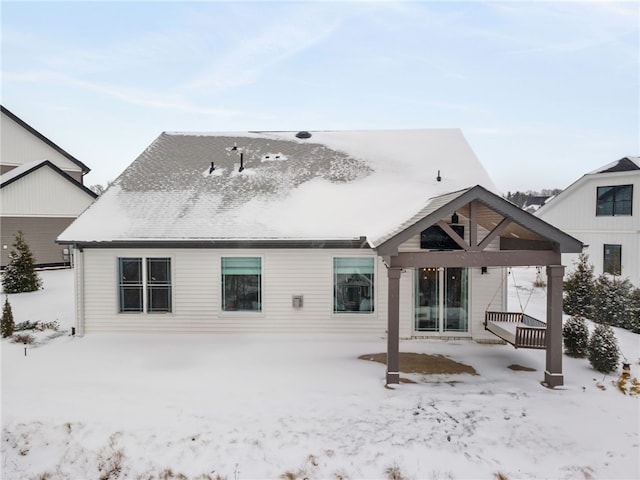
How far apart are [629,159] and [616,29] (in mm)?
7850

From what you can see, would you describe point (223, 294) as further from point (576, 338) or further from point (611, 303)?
point (611, 303)

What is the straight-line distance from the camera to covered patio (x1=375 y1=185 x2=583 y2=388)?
6.95 meters

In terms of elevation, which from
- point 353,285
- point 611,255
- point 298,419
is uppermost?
point 611,255

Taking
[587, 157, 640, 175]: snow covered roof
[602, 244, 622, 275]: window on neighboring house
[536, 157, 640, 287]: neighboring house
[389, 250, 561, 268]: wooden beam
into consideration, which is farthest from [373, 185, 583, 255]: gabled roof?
[587, 157, 640, 175]: snow covered roof

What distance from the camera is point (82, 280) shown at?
10258mm

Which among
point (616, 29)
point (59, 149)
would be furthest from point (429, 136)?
point (59, 149)

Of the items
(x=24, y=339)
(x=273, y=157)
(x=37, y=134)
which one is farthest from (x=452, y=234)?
(x=37, y=134)

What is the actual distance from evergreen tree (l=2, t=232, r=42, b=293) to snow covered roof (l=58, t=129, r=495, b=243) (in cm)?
793

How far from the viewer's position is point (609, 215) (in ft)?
58.7

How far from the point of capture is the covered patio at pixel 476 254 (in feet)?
22.8

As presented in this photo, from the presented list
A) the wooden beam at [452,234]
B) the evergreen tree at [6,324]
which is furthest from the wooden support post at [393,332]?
the evergreen tree at [6,324]

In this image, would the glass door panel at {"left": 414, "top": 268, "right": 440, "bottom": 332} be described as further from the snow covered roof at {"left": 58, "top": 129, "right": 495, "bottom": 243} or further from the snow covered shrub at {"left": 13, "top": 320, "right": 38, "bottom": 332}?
the snow covered shrub at {"left": 13, "top": 320, "right": 38, "bottom": 332}

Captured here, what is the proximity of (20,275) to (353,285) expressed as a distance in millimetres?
15104

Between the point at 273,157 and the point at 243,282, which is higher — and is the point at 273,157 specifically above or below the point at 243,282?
above
